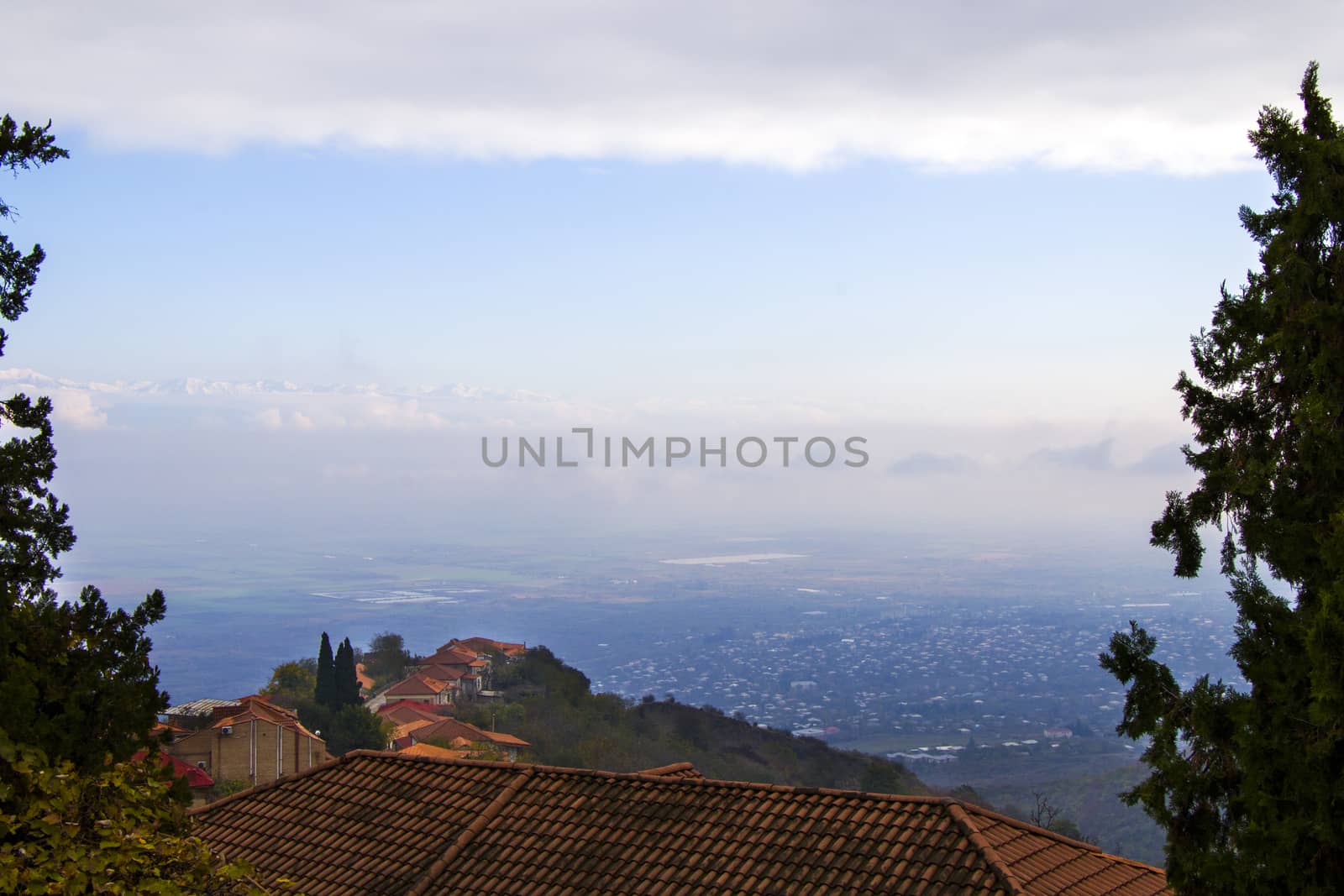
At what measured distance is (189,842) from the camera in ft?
20.5

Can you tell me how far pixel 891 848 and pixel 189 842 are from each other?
293 inches

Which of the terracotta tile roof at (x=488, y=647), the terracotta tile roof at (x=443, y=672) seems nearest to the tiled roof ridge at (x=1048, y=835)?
the terracotta tile roof at (x=443, y=672)

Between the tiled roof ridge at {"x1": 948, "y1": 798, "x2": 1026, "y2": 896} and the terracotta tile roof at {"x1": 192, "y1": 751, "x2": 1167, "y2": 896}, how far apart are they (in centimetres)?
2

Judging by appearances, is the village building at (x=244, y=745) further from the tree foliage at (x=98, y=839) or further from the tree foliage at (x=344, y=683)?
the tree foliage at (x=98, y=839)

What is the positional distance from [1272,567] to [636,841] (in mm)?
6990

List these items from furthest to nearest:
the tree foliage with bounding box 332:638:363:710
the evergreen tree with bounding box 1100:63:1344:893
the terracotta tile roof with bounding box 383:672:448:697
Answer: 1. the terracotta tile roof with bounding box 383:672:448:697
2. the tree foliage with bounding box 332:638:363:710
3. the evergreen tree with bounding box 1100:63:1344:893

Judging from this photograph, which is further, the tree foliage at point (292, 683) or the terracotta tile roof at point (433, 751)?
the tree foliage at point (292, 683)

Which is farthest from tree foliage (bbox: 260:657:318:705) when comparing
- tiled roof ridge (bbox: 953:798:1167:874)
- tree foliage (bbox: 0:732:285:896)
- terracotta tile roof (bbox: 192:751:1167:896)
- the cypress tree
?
tree foliage (bbox: 0:732:285:896)

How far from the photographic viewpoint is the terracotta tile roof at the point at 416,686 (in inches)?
2771

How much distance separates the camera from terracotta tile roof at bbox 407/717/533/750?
53.8m

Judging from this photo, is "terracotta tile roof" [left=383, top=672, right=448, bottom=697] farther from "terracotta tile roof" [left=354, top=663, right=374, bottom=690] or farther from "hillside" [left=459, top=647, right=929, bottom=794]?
"terracotta tile roof" [left=354, top=663, right=374, bottom=690]

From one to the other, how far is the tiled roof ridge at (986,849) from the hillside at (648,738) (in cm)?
3752

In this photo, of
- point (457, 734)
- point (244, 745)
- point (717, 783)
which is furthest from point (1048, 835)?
point (457, 734)

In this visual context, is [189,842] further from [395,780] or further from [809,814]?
[395,780]
